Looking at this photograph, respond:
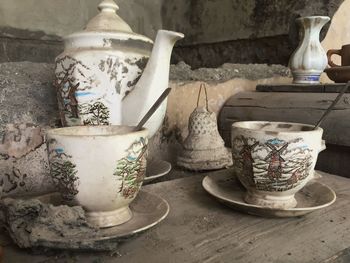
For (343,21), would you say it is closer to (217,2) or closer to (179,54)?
(217,2)

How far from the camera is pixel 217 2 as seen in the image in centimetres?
212

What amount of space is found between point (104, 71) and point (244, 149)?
0.82 ft

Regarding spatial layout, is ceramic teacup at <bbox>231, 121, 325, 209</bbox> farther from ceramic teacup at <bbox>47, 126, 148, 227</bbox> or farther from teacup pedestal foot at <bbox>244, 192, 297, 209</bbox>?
ceramic teacup at <bbox>47, 126, 148, 227</bbox>

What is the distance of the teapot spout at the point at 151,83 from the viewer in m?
0.56

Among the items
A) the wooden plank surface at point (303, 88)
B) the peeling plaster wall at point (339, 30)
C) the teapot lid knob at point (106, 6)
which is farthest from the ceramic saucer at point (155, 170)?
the peeling plaster wall at point (339, 30)

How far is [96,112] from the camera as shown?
559 mm

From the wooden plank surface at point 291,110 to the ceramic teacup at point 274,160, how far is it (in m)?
0.31

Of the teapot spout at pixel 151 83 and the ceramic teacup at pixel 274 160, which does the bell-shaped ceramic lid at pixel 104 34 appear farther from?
the ceramic teacup at pixel 274 160

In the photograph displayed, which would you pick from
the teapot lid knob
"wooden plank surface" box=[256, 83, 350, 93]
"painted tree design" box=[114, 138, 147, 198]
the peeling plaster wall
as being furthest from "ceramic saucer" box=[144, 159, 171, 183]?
the peeling plaster wall

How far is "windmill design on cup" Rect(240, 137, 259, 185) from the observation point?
46cm

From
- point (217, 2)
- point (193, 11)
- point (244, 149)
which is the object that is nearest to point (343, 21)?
point (217, 2)

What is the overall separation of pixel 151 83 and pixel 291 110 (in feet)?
1.45

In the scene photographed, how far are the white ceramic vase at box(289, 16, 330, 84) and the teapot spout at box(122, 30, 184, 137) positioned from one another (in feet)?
2.08

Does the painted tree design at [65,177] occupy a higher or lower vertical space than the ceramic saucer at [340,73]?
lower
